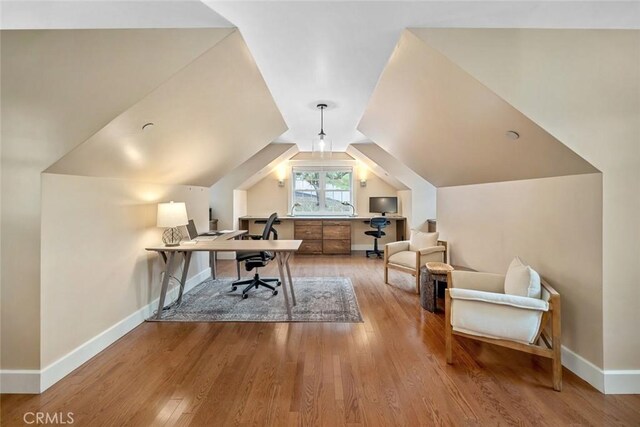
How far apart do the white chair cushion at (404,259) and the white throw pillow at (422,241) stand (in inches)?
7.5

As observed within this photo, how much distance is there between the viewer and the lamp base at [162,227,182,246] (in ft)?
11.3

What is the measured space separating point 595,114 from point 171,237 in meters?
4.08

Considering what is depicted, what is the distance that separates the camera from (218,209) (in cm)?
654

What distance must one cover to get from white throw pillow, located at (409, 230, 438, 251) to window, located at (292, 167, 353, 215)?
310 cm

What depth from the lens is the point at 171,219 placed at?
3314 millimetres

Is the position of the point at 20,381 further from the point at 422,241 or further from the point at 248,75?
the point at 422,241

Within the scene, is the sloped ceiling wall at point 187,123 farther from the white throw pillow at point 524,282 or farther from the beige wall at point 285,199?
the beige wall at point 285,199

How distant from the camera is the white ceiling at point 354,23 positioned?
5.40ft

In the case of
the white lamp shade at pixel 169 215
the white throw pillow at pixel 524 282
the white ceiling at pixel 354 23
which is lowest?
the white throw pillow at pixel 524 282

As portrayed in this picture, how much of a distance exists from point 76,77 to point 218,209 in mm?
4735

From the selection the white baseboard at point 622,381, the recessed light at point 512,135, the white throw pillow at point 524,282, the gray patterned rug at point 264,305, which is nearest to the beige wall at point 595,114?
the white baseboard at point 622,381

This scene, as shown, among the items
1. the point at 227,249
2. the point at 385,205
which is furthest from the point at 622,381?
the point at 385,205

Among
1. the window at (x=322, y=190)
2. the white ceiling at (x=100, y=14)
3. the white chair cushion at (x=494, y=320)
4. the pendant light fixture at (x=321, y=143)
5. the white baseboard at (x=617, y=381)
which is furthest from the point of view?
the window at (x=322, y=190)

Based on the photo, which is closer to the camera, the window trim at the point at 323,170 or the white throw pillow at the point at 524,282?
the white throw pillow at the point at 524,282
